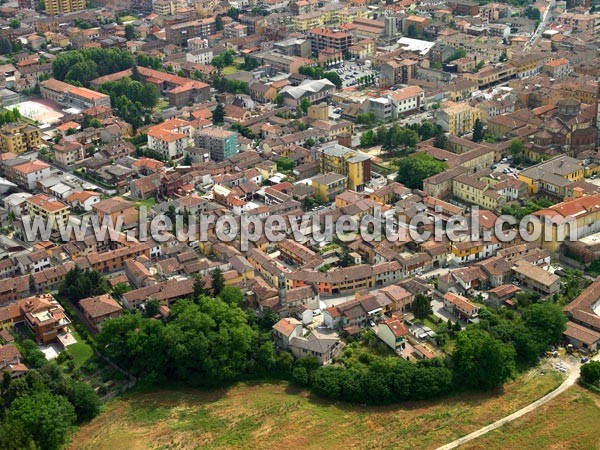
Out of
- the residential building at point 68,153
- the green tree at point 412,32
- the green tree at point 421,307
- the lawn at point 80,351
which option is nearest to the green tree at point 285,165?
the residential building at point 68,153

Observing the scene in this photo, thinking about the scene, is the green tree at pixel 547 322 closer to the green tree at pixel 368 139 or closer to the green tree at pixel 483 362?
the green tree at pixel 483 362

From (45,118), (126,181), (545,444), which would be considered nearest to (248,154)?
(126,181)

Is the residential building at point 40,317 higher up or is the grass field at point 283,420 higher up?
the residential building at point 40,317

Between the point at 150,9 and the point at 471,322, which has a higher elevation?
the point at 150,9

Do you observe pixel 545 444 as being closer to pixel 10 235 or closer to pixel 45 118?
pixel 10 235

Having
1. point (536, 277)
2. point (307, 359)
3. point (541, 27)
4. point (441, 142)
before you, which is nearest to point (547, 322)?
point (536, 277)

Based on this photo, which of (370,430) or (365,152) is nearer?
(370,430)

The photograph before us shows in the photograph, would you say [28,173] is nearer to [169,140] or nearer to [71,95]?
[169,140]
